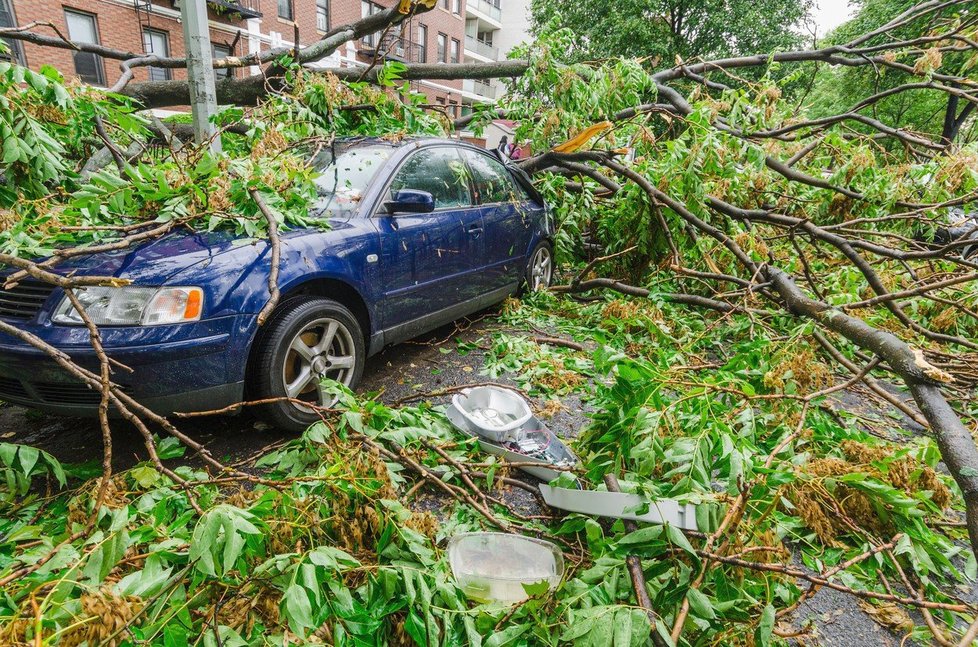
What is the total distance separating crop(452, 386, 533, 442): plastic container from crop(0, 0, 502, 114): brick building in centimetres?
393

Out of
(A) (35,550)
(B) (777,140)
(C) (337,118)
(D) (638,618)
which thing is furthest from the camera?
(B) (777,140)

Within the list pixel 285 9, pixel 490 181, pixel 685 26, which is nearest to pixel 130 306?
pixel 490 181

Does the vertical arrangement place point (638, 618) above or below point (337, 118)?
below

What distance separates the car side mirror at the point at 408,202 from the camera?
332cm

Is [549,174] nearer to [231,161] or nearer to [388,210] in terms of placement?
[388,210]

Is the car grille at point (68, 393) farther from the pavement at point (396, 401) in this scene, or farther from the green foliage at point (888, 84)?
the green foliage at point (888, 84)

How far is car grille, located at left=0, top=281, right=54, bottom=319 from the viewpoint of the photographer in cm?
228

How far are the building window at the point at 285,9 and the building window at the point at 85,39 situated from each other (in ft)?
24.4

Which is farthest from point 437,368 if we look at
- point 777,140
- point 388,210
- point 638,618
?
point 777,140

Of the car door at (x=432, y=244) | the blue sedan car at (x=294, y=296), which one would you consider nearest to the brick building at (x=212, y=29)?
the car door at (x=432, y=244)

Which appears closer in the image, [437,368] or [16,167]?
[16,167]

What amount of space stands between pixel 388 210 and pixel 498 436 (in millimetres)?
1740

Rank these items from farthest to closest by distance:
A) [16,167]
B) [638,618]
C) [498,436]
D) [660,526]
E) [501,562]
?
1. [16,167]
2. [498,436]
3. [501,562]
4. [660,526]
5. [638,618]

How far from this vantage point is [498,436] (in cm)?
252
